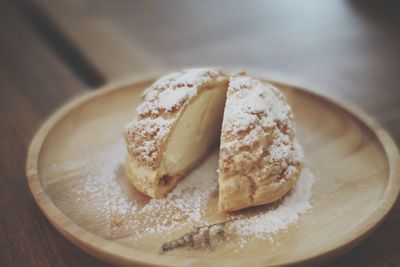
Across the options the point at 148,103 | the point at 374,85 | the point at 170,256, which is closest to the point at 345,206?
the point at 170,256

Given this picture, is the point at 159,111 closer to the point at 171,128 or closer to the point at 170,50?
the point at 171,128

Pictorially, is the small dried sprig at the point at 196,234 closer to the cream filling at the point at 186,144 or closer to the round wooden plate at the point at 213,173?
the round wooden plate at the point at 213,173

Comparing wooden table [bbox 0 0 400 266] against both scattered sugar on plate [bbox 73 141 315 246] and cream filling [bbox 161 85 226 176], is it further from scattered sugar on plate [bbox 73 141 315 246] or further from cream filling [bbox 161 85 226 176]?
cream filling [bbox 161 85 226 176]

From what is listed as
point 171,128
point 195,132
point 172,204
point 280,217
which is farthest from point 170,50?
point 280,217

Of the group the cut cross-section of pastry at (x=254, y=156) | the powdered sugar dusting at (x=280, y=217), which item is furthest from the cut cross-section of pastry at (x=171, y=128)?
the powdered sugar dusting at (x=280, y=217)

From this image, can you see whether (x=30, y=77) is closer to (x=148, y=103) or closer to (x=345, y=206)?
(x=148, y=103)

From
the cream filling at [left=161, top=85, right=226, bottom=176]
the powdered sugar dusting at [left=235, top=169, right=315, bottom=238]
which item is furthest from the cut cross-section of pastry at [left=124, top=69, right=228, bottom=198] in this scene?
the powdered sugar dusting at [left=235, top=169, right=315, bottom=238]
